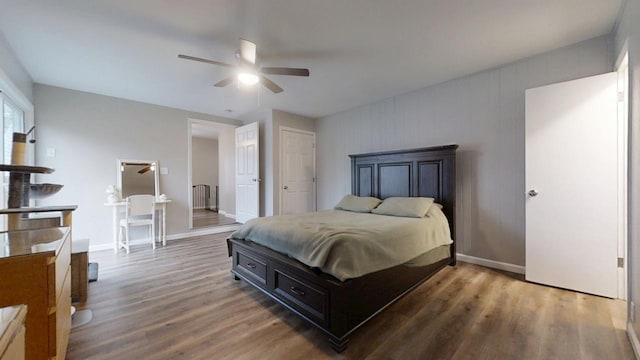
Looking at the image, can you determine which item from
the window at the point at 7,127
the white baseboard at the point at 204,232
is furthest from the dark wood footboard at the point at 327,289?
the white baseboard at the point at 204,232

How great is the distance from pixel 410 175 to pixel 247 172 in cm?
325

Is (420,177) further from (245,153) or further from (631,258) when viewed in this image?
(245,153)

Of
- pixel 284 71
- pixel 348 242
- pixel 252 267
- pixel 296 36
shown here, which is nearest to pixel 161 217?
pixel 252 267

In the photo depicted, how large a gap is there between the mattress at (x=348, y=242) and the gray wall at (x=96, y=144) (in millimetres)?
2815

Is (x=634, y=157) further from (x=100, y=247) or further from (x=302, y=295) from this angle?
(x=100, y=247)

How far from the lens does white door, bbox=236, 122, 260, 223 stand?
16.3ft

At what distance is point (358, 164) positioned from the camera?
172 inches

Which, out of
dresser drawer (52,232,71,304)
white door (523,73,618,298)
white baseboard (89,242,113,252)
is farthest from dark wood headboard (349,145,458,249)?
white baseboard (89,242,113,252)

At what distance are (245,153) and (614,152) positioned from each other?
516 centimetres

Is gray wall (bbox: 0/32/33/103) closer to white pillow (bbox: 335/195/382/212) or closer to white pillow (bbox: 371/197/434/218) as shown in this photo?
white pillow (bbox: 335/195/382/212)

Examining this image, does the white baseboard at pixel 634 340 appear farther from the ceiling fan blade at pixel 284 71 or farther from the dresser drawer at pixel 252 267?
the ceiling fan blade at pixel 284 71

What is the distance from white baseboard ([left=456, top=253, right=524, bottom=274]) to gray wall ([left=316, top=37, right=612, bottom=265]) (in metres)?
0.05

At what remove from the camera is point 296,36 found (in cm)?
240

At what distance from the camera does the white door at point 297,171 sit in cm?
503
